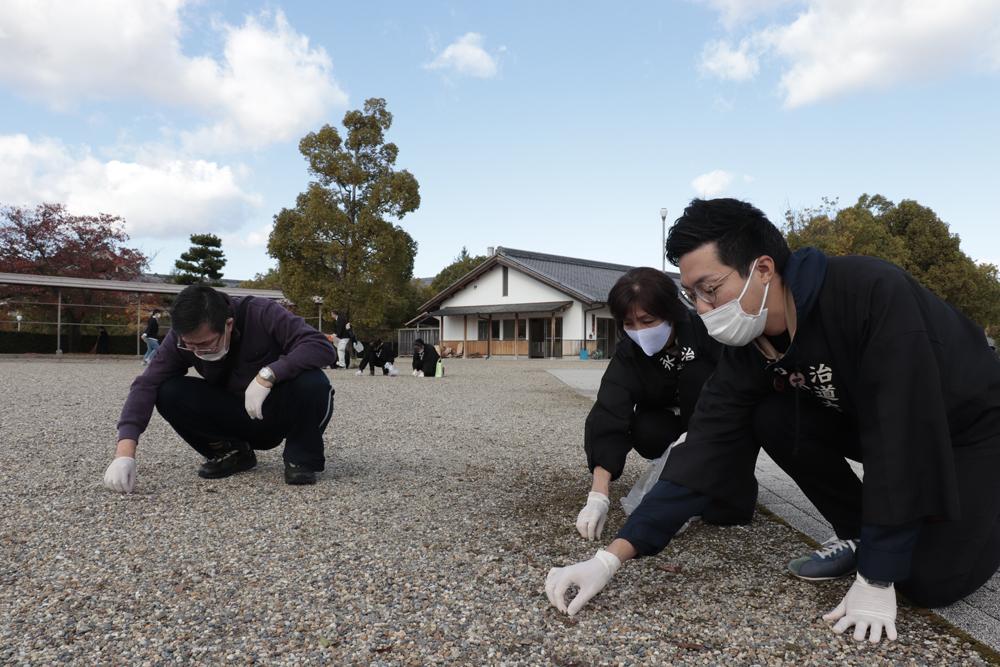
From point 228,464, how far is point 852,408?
9.66 feet

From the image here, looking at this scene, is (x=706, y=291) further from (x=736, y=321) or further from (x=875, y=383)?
(x=875, y=383)

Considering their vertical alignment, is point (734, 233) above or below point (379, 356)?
above

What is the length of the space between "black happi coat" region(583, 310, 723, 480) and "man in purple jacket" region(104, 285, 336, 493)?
1247mm

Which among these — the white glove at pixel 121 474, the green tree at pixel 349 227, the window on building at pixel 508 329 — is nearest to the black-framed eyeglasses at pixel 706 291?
the white glove at pixel 121 474

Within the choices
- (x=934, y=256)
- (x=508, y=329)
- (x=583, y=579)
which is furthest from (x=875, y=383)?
(x=934, y=256)

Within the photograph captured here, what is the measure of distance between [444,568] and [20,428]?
4667mm

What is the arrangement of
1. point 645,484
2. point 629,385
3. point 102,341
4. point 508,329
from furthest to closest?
point 508,329 < point 102,341 < point 645,484 < point 629,385

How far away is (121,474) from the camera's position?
2.56m

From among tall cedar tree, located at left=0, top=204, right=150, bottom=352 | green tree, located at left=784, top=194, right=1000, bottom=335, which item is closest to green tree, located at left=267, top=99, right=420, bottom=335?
tall cedar tree, located at left=0, top=204, right=150, bottom=352

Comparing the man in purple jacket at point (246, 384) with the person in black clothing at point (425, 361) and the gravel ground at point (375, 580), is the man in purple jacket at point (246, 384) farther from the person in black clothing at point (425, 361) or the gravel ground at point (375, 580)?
the person in black clothing at point (425, 361)

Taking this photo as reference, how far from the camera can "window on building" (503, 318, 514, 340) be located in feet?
84.0

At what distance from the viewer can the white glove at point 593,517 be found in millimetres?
2045

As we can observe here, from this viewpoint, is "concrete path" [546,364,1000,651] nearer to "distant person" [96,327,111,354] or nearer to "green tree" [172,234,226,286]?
"distant person" [96,327,111,354]

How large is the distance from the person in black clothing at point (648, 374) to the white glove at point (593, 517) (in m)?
0.03
